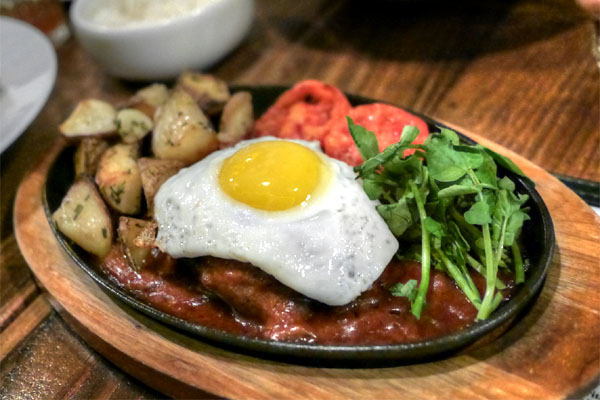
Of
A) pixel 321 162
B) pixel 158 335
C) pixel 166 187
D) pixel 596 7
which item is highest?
pixel 596 7

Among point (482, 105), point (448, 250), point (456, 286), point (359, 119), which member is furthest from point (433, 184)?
point (482, 105)

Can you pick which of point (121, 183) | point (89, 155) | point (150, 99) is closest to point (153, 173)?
point (121, 183)

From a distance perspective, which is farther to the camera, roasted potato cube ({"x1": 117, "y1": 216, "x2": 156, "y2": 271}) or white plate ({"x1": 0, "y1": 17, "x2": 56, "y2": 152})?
white plate ({"x1": 0, "y1": 17, "x2": 56, "y2": 152})

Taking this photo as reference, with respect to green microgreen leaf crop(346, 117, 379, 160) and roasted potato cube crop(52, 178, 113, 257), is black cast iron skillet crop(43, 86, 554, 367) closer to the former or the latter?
roasted potato cube crop(52, 178, 113, 257)

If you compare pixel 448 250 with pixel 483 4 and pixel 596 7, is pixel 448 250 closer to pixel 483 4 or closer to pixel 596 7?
pixel 596 7

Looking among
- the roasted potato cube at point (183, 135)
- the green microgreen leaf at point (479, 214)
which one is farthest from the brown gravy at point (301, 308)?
the roasted potato cube at point (183, 135)

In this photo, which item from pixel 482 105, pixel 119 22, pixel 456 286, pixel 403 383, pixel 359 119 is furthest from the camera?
pixel 119 22

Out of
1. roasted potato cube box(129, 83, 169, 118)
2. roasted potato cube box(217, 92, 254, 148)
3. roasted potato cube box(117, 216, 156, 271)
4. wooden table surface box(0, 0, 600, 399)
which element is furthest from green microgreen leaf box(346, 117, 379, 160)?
roasted potato cube box(129, 83, 169, 118)
